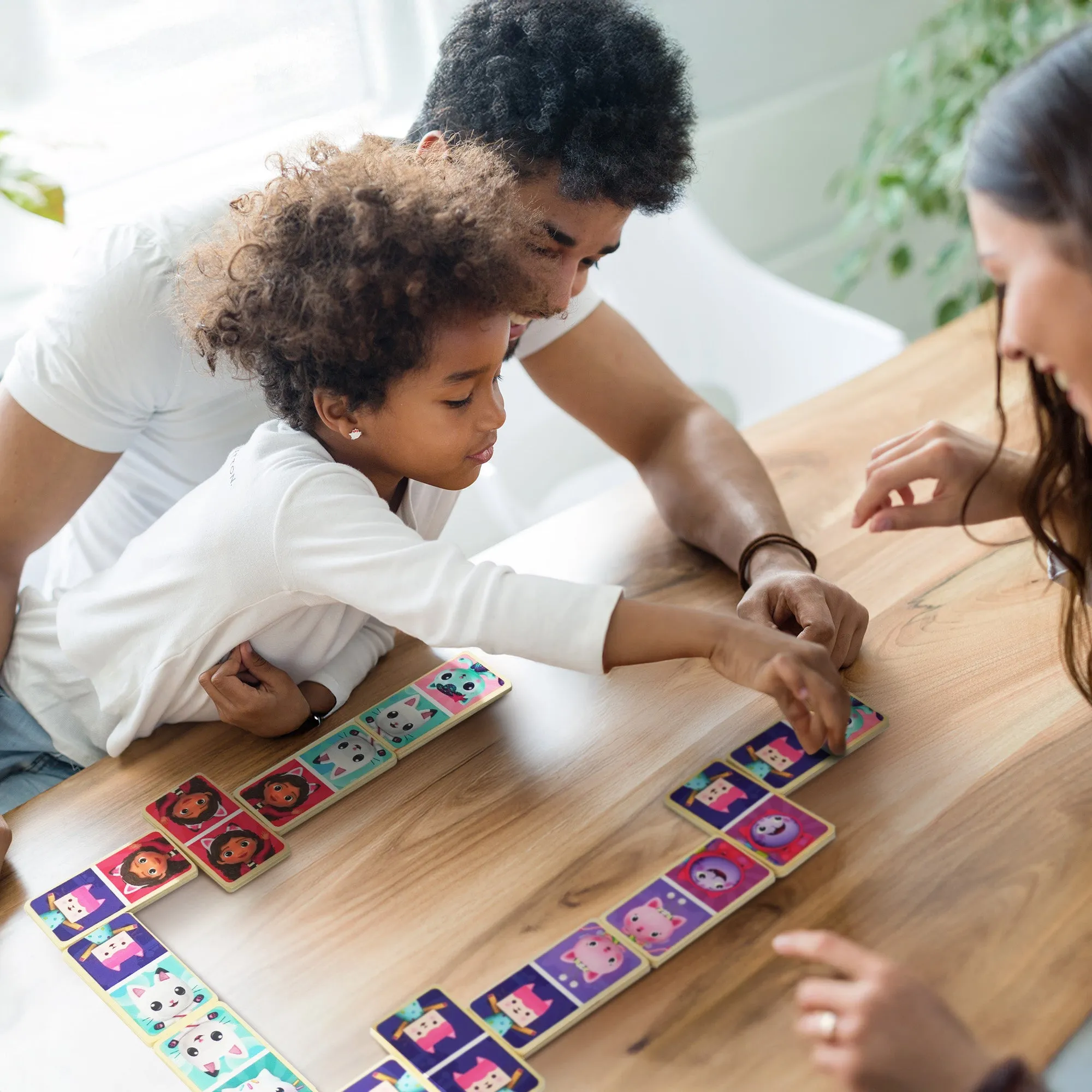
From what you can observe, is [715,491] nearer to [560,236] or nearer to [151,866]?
[560,236]

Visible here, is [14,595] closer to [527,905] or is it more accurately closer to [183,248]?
[183,248]

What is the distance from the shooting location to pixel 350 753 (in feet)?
3.60

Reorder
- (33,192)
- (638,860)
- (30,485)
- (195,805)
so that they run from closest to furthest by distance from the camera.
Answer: (638,860) → (195,805) → (30,485) → (33,192)

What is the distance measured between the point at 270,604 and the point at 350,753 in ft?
0.51

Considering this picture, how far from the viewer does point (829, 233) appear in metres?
3.11

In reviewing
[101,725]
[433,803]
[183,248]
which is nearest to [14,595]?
[101,725]

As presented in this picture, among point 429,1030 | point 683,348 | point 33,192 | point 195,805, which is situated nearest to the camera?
point 429,1030

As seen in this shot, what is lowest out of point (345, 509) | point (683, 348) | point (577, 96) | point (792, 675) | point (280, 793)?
point (683, 348)

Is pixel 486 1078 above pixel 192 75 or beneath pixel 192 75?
beneath

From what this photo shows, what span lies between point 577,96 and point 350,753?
27.1 inches

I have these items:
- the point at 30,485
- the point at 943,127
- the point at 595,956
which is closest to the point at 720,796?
the point at 595,956

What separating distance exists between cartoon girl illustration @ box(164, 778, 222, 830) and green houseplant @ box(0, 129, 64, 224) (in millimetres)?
827

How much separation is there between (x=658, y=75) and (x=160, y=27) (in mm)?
1152

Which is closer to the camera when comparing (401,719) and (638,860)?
(638,860)
